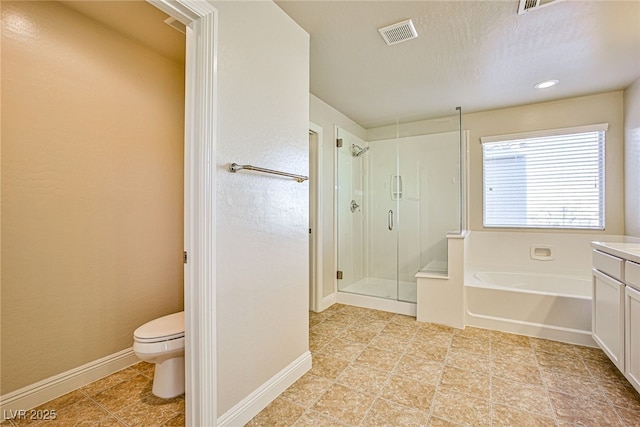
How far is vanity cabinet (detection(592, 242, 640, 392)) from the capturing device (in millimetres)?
1564

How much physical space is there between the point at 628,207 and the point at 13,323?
490 cm

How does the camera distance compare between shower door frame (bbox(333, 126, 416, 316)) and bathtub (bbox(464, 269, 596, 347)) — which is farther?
shower door frame (bbox(333, 126, 416, 316))

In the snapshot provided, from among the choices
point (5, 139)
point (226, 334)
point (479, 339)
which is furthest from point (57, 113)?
point (479, 339)

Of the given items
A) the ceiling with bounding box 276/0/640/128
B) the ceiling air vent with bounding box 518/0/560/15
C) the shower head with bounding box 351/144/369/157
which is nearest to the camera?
the ceiling air vent with bounding box 518/0/560/15

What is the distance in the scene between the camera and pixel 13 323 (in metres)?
1.56

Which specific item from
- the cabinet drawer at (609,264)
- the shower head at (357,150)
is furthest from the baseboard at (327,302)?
the cabinet drawer at (609,264)

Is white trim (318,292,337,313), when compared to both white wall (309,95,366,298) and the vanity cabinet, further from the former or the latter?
the vanity cabinet

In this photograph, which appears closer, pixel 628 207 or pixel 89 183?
pixel 89 183

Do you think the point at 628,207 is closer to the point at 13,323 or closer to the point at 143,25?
the point at 143,25

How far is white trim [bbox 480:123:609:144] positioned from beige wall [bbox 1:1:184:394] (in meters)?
3.44

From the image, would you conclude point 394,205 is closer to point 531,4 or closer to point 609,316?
point 609,316

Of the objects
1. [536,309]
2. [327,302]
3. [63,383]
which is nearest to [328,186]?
[327,302]

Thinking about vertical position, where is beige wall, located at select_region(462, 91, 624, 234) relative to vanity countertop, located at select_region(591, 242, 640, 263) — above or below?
above

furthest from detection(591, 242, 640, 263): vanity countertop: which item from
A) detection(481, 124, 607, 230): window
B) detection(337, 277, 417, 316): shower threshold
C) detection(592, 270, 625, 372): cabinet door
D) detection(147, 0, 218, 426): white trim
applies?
detection(147, 0, 218, 426): white trim
